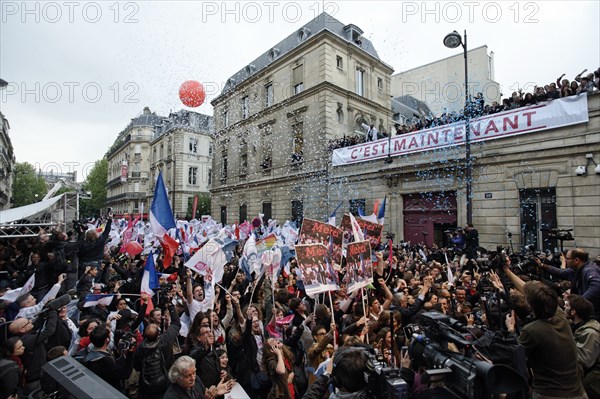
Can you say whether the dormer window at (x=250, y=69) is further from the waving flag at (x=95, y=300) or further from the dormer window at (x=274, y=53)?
the waving flag at (x=95, y=300)

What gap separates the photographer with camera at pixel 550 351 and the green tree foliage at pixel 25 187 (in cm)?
8245

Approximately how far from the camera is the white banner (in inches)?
446

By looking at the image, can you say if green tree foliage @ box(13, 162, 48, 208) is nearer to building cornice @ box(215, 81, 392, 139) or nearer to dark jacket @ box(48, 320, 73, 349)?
building cornice @ box(215, 81, 392, 139)

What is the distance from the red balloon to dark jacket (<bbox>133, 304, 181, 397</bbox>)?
6.58 meters

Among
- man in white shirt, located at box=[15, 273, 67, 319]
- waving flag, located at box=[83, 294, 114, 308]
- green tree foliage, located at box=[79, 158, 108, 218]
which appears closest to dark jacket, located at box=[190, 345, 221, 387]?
waving flag, located at box=[83, 294, 114, 308]

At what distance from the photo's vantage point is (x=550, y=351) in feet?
8.46

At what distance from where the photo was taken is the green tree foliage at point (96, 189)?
253 ft

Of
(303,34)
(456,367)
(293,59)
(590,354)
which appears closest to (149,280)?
(456,367)

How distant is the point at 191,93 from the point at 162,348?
7303 mm

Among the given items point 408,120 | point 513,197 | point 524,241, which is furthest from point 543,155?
point 408,120

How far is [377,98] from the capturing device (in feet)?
86.2

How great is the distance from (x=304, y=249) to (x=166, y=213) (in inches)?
112

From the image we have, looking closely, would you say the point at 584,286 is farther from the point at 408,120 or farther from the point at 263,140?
the point at 408,120

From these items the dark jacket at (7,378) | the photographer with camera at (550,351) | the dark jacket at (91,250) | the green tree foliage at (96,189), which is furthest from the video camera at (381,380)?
the green tree foliage at (96,189)
